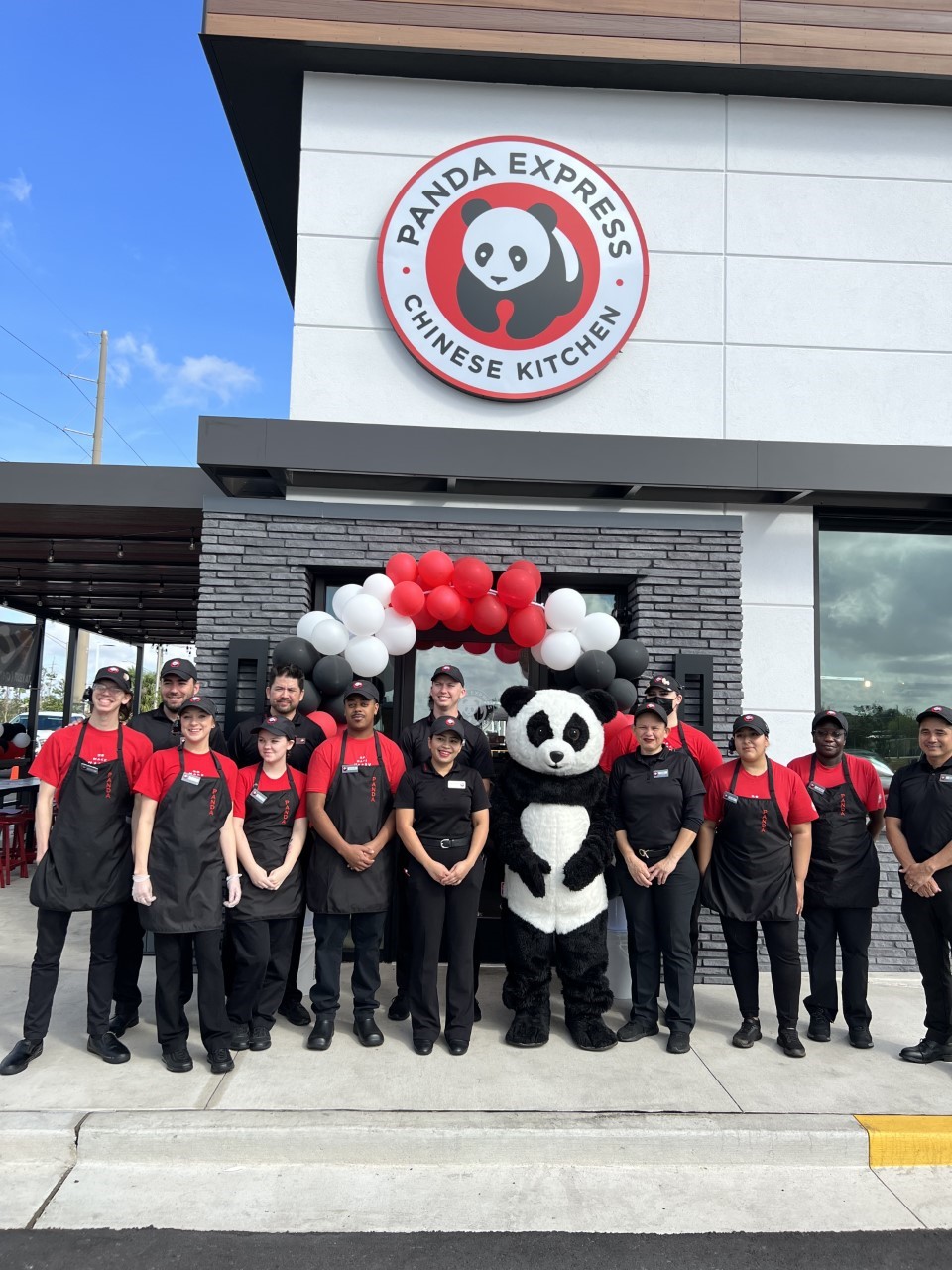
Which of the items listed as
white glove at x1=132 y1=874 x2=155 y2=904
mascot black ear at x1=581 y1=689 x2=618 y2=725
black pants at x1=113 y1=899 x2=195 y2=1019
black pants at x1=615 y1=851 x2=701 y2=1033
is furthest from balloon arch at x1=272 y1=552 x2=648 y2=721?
black pants at x1=113 y1=899 x2=195 y2=1019

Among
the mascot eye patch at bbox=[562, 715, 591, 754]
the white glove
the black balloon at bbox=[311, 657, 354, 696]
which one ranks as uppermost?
the black balloon at bbox=[311, 657, 354, 696]

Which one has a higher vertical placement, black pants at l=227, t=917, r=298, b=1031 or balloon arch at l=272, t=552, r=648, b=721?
balloon arch at l=272, t=552, r=648, b=721

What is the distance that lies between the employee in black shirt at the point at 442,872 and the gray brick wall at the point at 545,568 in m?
1.93

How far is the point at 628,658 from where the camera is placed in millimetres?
5672

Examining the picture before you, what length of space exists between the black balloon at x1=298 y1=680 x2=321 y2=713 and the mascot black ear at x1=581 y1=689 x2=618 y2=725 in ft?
5.31

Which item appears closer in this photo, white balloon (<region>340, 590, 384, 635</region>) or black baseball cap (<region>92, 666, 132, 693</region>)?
→ black baseball cap (<region>92, 666, 132, 693</region>)

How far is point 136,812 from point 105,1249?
1849mm

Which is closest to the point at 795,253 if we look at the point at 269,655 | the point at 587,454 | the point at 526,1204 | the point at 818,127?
the point at 818,127

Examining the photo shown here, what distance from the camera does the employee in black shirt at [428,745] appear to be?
5098mm

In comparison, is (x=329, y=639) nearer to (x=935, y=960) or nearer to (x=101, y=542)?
(x=935, y=960)

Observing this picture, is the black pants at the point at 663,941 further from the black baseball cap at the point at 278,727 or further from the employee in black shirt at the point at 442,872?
the black baseball cap at the point at 278,727

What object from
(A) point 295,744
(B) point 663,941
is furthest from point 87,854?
(B) point 663,941

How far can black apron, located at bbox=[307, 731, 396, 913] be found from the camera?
4754 millimetres

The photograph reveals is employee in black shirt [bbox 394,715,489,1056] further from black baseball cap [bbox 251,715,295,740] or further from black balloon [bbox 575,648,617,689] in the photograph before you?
black balloon [bbox 575,648,617,689]
